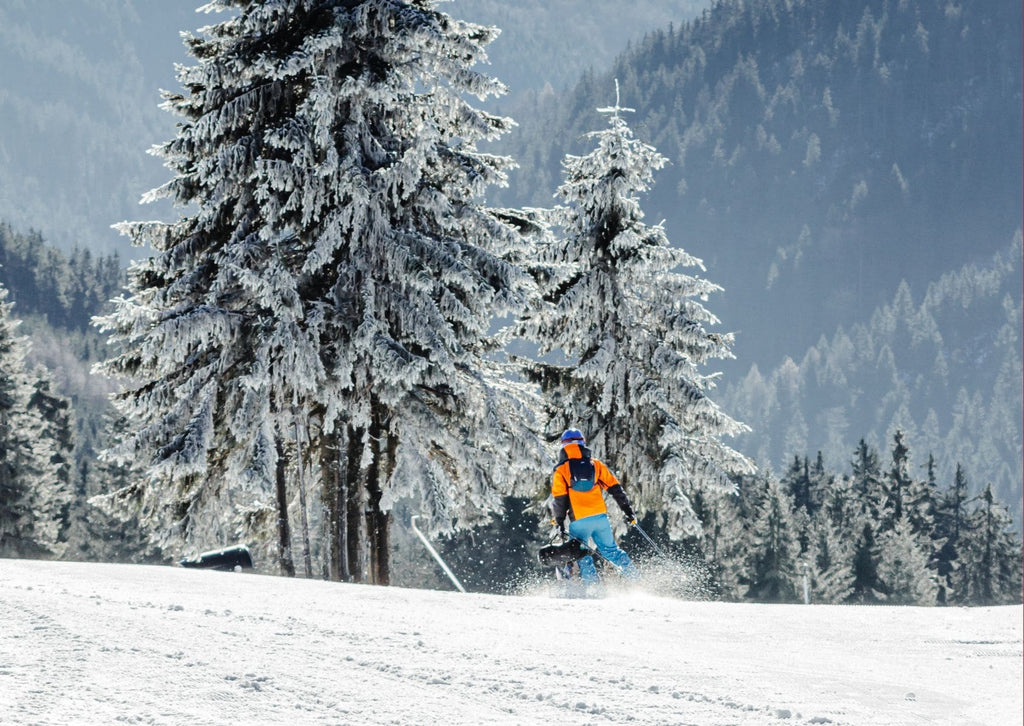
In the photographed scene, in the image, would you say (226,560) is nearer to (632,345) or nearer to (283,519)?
(283,519)

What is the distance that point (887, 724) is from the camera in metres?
5.38

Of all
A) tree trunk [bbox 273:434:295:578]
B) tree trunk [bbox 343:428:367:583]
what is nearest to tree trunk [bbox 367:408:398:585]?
tree trunk [bbox 343:428:367:583]

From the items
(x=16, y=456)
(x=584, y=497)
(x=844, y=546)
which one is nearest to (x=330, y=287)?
(x=584, y=497)

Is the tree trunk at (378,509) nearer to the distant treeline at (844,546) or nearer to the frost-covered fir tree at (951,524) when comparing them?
the distant treeline at (844,546)

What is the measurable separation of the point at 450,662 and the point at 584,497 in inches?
259

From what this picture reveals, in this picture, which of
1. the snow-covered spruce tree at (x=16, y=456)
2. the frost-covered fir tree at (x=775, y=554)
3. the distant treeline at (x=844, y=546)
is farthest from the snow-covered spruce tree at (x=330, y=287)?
the frost-covered fir tree at (x=775, y=554)

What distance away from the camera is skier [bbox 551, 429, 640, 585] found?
1282 cm

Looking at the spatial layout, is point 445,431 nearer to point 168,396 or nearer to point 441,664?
point 168,396

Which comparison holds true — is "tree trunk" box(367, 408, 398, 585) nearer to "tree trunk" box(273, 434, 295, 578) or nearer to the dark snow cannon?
"tree trunk" box(273, 434, 295, 578)

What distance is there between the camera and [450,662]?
639cm

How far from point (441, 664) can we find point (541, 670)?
554 millimetres

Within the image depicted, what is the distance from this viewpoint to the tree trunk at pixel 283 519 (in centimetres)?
1755

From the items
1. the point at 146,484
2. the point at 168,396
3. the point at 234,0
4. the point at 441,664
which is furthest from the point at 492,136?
the point at 441,664

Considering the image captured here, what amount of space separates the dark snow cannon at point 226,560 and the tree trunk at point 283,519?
99.0 inches
